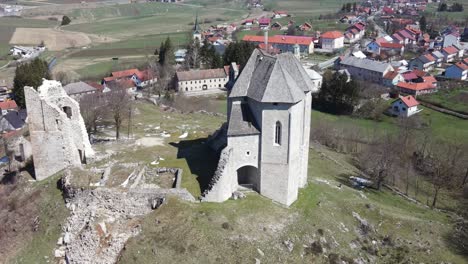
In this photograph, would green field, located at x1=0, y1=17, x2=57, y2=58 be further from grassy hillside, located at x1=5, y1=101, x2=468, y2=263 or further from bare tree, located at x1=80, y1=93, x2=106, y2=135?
grassy hillside, located at x1=5, y1=101, x2=468, y2=263

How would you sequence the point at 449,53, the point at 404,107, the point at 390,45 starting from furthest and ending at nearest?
1. the point at 390,45
2. the point at 449,53
3. the point at 404,107

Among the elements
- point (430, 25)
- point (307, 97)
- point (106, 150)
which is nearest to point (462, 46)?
point (430, 25)

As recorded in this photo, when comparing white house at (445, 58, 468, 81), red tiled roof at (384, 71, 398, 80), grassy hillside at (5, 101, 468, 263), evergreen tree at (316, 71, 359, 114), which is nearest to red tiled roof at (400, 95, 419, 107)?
evergreen tree at (316, 71, 359, 114)

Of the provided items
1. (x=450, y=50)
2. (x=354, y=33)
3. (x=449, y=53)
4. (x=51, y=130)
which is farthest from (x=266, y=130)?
(x=354, y=33)

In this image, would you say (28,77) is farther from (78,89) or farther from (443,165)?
(443,165)

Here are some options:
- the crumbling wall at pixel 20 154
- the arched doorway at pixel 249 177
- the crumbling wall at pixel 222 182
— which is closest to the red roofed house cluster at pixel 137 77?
the crumbling wall at pixel 20 154

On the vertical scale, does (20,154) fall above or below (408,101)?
above
